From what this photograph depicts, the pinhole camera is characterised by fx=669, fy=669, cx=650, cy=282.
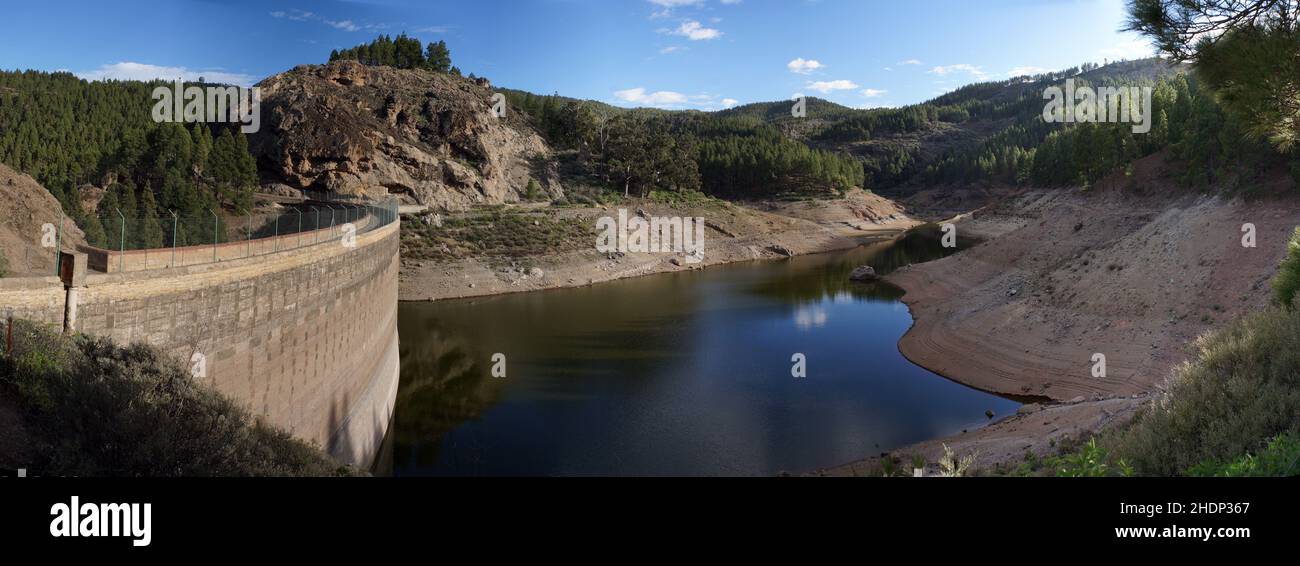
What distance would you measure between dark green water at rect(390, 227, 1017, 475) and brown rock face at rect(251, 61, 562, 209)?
27.3 metres

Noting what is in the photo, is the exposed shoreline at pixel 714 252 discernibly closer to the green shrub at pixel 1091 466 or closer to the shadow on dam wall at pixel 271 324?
the shadow on dam wall at pixel 271 324

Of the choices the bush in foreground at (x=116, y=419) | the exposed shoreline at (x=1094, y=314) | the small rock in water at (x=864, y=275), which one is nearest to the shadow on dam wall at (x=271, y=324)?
the bush in foreground at (x=116, y=419)

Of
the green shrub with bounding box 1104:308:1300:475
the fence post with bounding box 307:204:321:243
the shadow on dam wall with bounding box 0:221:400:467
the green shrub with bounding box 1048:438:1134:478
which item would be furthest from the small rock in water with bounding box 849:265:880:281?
the green shrub with bounding box 1048:438:1134:478

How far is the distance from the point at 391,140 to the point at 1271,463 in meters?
80.0

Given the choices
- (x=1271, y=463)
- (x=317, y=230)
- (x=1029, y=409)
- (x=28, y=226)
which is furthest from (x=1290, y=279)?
(x=28, y=226)

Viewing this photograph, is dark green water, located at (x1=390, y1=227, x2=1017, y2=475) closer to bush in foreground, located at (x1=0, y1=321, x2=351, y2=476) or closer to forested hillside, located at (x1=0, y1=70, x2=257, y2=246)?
bush in foreground, located at (x1=0, y1=321, x2=351, y2=476)

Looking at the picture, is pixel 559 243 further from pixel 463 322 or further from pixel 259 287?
pixel 259 287

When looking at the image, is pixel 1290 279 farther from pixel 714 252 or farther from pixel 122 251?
pixel 714 252

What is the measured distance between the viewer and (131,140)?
5109 centimetres

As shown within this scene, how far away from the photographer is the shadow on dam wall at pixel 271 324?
12562 millimetres

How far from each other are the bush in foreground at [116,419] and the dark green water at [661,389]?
42.8ft

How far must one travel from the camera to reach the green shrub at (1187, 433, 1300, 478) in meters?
6.64

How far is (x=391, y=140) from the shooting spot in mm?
76125
